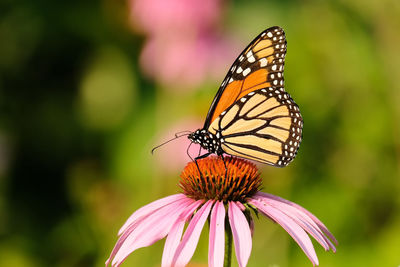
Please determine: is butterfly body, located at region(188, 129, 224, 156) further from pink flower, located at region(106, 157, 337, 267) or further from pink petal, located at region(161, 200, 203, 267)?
pink petal, located at region(161, 200, 203, 267)

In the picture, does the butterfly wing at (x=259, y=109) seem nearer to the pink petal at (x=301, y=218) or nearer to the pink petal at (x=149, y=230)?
the pink petal at (x=301, y=218)

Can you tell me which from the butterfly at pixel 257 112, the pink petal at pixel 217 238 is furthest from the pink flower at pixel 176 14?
the pink petal at pixel 217 238

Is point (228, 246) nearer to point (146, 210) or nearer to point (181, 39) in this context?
point (146, 210)

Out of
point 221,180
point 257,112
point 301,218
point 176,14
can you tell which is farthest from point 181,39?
point 301,218

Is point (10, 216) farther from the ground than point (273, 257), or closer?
farther from the ground

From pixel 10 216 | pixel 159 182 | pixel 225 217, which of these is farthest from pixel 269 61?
pixel 10 216

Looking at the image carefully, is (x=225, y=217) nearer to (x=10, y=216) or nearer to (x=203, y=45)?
(x=203, y=45)

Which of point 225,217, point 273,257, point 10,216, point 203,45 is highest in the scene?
point 203,45
